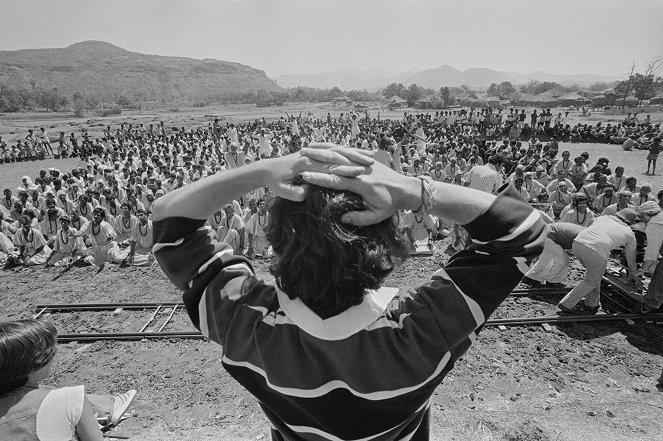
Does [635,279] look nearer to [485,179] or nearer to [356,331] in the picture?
[485,179]

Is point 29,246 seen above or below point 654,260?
below

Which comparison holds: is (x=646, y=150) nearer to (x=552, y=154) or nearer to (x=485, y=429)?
(x=552, y=154)

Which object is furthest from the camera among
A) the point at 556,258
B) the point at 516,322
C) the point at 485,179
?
the point at 485,179

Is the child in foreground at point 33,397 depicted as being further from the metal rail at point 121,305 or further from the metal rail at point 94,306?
the metal rail at point 94,306

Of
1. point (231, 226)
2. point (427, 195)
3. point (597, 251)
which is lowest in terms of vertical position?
point (231, 226)

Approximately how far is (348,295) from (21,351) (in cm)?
191

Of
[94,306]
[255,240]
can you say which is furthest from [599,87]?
[94,306]

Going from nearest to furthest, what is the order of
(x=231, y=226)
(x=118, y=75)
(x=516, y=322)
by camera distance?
(x=516, y=322) < (x=231, y=226) < (x=118, y=75)

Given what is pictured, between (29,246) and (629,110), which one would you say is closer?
(29,246)

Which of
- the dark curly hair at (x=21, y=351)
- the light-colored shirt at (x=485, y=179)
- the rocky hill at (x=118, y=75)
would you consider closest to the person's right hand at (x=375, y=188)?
the dark curly hair at (x=21, y=351)

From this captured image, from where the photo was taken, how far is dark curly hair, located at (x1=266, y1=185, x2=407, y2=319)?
2.92ft

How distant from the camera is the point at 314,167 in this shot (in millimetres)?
915

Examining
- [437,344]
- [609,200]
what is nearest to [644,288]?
[609,200]

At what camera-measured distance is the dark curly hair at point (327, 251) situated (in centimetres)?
89
